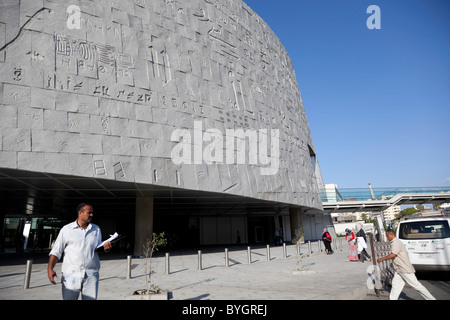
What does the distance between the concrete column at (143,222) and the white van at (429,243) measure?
1261 cm

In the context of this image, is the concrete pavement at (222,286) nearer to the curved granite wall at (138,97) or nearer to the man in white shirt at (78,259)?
the man in white shirt at (78,259)

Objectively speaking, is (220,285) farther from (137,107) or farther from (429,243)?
(137,107)

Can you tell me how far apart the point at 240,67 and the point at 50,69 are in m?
12.6

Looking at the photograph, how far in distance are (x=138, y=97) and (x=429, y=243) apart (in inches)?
517

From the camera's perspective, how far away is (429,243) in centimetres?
838

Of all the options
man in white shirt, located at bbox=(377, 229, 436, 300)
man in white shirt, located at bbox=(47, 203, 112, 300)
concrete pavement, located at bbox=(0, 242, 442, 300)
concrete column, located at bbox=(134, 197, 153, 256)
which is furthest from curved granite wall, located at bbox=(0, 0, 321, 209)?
man in white shirt, located at bbox=(377, 229, 436, 300)

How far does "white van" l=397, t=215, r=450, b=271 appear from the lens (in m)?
8.16

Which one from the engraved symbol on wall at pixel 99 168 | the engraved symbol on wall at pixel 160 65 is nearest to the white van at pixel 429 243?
the engraved symbol on wall at pixel 99 168

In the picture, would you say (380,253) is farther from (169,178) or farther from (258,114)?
(258,114)

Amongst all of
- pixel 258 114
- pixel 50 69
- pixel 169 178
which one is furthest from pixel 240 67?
pixel 50 69

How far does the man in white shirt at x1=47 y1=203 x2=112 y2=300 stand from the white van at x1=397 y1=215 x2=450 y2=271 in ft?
28.7

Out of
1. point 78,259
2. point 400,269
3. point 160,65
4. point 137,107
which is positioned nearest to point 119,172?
point 137,107

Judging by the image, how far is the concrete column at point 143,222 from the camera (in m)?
16.4
